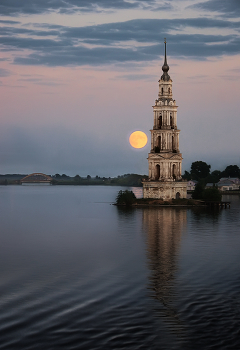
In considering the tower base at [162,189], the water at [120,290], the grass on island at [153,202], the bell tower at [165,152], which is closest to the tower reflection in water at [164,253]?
the water at [120,290]

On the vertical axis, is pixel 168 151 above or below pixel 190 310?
above

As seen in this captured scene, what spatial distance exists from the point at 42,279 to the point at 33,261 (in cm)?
736

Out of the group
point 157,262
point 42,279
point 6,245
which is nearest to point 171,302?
point 42,279

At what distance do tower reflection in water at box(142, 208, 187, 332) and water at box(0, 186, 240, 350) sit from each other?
0.07m

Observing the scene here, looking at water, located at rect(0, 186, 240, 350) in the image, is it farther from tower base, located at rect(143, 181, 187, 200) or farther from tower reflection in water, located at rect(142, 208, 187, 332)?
tower base, located at rect(143, 181, 187, 200)

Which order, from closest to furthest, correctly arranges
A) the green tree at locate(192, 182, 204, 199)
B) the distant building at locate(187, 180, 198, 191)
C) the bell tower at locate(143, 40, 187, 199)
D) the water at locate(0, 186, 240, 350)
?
1. the water at locate(0, 186, 240, 350)
2. the bell tower at locate(143, 40, 187, 199)
3. the green tree at locate(192, 182, 204, 199)
4. the distant building at locate(187, 180, 198, 191)

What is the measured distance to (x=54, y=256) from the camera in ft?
150

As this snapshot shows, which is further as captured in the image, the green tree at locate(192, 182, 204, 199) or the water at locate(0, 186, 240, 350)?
the green tree at locate(192, 182, 204, 199)

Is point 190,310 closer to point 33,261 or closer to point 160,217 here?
point 33,261

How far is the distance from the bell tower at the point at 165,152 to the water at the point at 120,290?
157 ft

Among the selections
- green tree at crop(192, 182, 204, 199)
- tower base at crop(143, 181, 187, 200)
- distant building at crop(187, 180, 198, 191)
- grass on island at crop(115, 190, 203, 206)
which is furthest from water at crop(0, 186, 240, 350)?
distant building at crop(187, 180, 198, 191)

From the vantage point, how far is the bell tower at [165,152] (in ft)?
366

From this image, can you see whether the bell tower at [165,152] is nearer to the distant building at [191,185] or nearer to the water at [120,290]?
the water at [120,290]

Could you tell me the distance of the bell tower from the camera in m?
111
